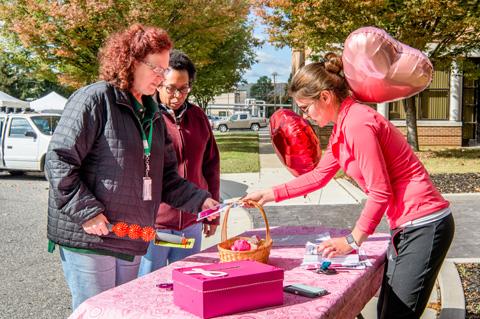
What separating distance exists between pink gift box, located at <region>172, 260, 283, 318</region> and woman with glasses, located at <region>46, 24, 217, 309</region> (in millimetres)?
622

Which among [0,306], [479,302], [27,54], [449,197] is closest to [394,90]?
[479,302]

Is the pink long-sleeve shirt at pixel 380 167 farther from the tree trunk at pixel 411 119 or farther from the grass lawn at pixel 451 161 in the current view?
the tree trunk at pixel 411 119

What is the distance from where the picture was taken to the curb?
434 centimetres

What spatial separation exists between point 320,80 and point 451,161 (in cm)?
1477

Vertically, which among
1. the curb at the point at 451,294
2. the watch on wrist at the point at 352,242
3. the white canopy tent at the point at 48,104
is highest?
the white canopy tent at the point at 48,104

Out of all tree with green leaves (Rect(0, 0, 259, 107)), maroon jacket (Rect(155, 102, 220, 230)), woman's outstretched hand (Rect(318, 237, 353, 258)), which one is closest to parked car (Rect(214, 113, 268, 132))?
tree with green leaves (Rect(0, 0, 259, 107))

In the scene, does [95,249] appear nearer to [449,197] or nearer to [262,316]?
[262,316]

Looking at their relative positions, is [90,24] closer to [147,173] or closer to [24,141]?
[24,141]

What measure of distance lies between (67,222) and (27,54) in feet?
68.6

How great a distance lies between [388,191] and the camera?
2543 mm

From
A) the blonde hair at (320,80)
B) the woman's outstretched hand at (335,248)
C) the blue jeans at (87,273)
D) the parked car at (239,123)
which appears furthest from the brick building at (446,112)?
the parked car at (239,123)

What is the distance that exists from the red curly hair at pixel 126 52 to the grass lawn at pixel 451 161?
12.0 m

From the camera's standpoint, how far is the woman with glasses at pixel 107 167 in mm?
2596

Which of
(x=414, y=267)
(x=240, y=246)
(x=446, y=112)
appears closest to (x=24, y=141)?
(x=240, y=246)
